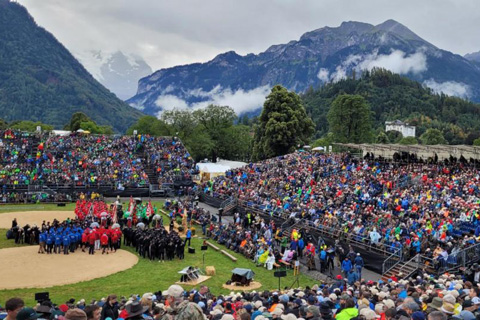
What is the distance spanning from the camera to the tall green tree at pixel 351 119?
6925cm

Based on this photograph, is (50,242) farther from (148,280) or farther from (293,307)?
(293,307)

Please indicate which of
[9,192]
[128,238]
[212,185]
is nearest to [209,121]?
[212,185]

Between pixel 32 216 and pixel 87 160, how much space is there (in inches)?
618

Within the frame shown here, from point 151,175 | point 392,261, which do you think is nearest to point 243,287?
point 392,261

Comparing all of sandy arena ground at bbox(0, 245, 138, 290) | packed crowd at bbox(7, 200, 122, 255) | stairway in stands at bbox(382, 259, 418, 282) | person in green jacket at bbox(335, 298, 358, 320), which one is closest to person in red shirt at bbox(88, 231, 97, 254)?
packed crowd at bbox(7, 200, 122, 255)

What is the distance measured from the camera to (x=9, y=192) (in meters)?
41.3

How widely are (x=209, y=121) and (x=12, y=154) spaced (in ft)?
127

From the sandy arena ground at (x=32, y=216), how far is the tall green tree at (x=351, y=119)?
46558 millimetres

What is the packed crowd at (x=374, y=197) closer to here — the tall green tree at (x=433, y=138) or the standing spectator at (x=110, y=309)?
the standing spectator at (x=110, y=309)

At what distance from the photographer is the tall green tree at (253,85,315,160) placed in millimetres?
59594

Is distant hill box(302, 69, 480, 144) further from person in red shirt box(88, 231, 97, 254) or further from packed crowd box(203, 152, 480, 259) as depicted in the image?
person in red shirt box(88, 231, 97, 254)

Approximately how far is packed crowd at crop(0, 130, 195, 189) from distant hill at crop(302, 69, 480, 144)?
9131 cm

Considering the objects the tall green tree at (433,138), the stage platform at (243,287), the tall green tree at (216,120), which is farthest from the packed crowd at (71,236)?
the tall green tree at (433,138)

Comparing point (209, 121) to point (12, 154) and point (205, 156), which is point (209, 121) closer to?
point (205, 156)
